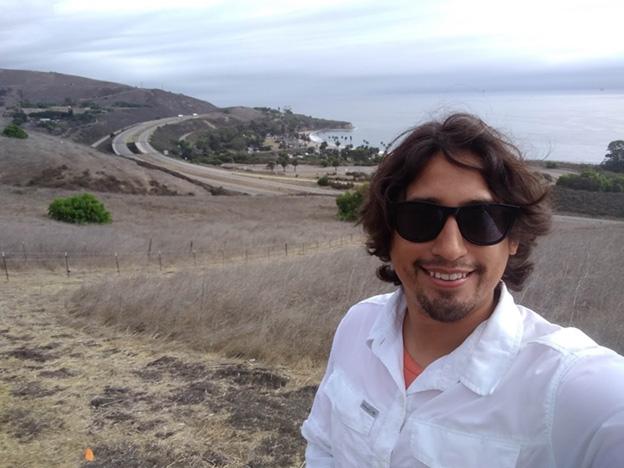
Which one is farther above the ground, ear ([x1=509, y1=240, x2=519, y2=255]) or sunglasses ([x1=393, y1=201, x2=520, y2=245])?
sunglasses ([x1=393, y1=201, x2=520, y2=245])

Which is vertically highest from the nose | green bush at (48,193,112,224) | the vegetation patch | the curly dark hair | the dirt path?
the curly dark hair

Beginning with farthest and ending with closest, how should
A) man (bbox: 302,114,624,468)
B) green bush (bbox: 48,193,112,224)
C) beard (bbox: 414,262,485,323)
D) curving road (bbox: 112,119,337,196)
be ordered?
curving road (bbox: 112,119,337,196) < green bush (bbox: 48,193,112,224) < beard (bbox: 414,262,485,323) < man (bbox: 302,114,624,468)

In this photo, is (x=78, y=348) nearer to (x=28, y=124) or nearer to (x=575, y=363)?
(x=575, y=363)

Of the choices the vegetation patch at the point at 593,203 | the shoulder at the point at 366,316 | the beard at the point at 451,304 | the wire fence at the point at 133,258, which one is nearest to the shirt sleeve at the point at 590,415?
the beard at the point at 451,304

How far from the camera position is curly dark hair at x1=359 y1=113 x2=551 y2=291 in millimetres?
1746

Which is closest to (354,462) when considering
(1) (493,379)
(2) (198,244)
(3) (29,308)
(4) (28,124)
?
(1) (493,379)

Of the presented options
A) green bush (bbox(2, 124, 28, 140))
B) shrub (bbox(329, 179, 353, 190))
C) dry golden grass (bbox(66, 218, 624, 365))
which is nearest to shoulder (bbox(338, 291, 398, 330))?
dry golden grass (bbox(66, 218, 624, 365))

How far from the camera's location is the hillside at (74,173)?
37688mm

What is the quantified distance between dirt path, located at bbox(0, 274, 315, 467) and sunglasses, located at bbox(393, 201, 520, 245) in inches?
99.9

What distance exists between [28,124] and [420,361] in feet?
364

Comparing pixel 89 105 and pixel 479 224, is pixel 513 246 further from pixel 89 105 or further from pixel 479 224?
pixel 89 105

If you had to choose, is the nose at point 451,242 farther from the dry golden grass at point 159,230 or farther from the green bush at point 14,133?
the green bush at point 14,133

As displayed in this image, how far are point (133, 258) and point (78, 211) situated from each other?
9.73 m

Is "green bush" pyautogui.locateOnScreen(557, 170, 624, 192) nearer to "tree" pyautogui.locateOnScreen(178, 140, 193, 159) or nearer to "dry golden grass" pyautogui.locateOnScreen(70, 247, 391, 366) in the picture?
"dry golden grass" pyautogui.locateOnScreen(70, 247, 391, 366)
